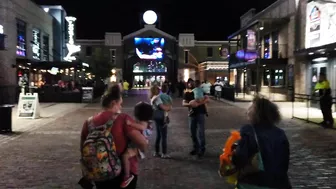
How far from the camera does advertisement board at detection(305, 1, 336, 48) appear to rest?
19.7 metres

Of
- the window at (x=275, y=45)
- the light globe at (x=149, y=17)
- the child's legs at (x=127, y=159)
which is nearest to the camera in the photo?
the child's legs at (x=127, y=159)

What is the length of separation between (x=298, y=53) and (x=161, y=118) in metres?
15.7

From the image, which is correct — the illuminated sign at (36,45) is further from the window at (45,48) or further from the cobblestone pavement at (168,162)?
the cobblestone pavement at (168,162)

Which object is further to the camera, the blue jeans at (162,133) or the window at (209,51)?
the window at (209,51)

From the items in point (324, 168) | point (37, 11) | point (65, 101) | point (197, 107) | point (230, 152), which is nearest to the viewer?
point (230, 152)

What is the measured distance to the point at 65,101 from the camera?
27.6 m

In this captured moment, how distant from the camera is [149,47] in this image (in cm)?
6191

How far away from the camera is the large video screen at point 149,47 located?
61.9m

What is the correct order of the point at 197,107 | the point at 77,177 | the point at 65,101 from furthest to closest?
1. the point at 65,101
2. the point at 197,107
3. the point at 77,177

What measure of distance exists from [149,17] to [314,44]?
142 ft

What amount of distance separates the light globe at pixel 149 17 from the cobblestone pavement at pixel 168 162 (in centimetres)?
5131

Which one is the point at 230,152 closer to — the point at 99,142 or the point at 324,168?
the point at 99,142

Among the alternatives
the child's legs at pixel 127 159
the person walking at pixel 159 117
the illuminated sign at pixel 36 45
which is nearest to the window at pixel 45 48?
the illuminated sign at pixel 36 45

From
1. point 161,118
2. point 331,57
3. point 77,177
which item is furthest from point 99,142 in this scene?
point 331,57
